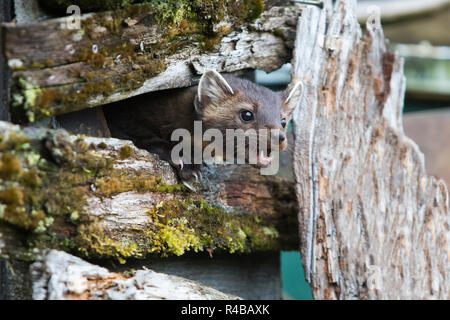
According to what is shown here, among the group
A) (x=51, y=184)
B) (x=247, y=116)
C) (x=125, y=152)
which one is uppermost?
(x=247, y=116)

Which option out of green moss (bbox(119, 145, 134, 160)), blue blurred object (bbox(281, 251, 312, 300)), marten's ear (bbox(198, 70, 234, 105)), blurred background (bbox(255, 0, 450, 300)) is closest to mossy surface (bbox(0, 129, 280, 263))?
green moss (bbox(119, 145, 134, 160))

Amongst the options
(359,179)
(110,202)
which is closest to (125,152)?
(110,202)

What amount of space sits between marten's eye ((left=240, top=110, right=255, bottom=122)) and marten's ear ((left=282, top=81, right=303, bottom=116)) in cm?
41

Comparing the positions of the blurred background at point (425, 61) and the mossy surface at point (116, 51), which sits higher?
the blurred background at point (425, 61)

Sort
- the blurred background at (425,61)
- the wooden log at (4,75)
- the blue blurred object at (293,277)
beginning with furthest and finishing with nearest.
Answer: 1. the blurred background at (425,61)
2. the blue blurred object at (293,277)
3. the wooden log at (4,75)

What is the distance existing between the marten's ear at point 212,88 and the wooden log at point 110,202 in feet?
2.10

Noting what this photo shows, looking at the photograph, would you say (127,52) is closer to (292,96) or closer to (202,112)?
(202,112)

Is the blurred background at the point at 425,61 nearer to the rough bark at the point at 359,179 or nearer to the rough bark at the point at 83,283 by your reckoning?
the rough bark at the point at 359,179

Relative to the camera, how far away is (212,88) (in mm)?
4406

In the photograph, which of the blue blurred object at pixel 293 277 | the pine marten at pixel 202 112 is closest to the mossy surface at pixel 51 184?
the pine marten at pixel 202 112

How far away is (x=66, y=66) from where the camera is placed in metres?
3.42

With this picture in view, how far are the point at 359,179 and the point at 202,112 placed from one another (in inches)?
61.0

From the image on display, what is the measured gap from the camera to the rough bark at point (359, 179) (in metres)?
4.74


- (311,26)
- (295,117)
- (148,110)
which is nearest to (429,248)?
(295,117)
